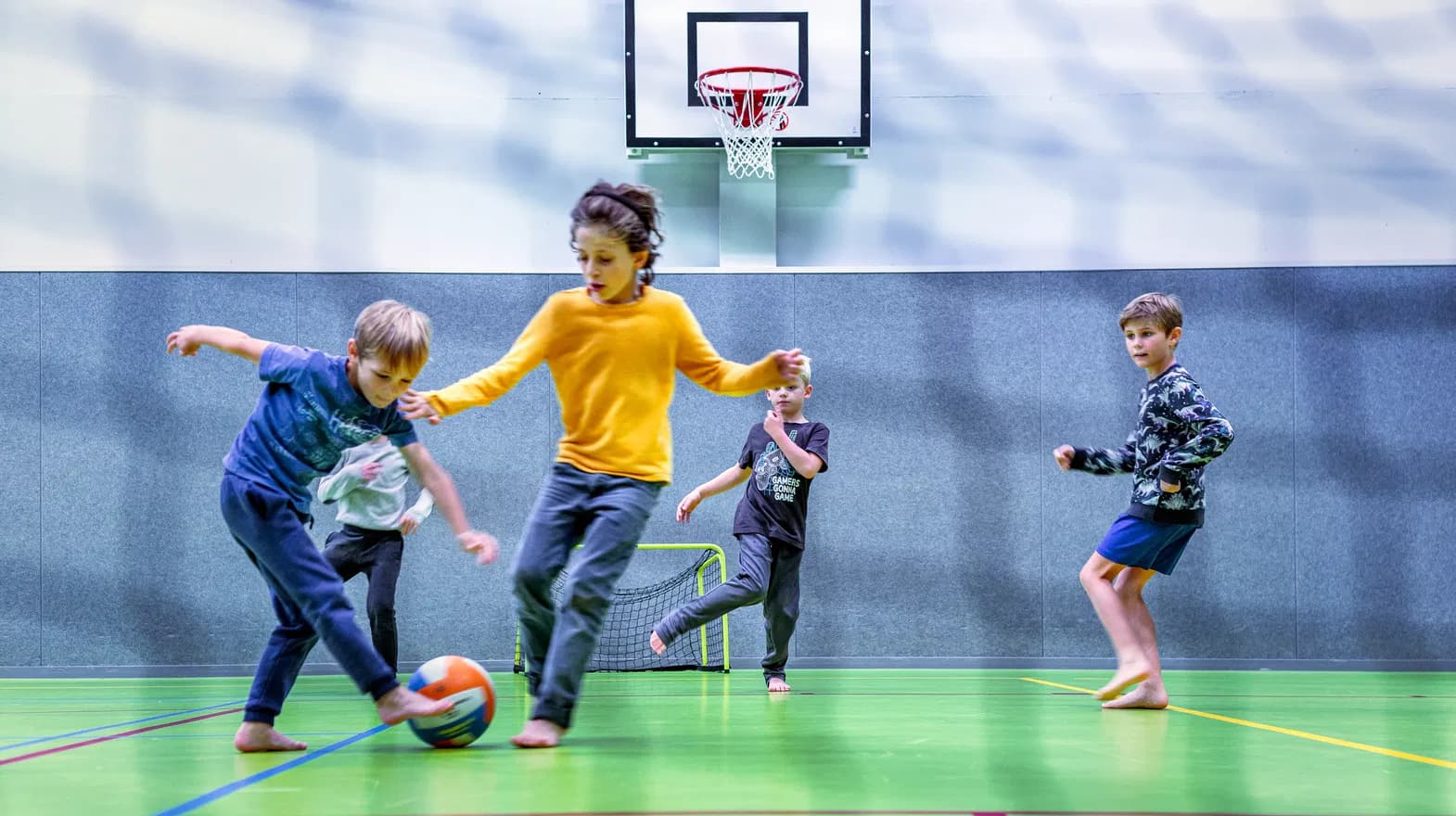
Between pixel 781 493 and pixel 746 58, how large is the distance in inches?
131

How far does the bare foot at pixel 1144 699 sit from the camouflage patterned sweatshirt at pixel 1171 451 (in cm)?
56

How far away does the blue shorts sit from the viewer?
12.5 feet

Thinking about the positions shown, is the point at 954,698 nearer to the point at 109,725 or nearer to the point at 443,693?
the point at 443,693

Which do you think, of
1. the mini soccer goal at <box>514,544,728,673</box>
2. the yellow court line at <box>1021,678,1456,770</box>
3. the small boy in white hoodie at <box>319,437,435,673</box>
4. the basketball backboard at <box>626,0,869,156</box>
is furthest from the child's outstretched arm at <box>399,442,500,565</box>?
the basketball backboard at <box>626,0,869,156</box>

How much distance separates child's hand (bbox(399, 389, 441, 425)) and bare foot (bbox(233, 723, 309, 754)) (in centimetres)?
81

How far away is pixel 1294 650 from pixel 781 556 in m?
3.82

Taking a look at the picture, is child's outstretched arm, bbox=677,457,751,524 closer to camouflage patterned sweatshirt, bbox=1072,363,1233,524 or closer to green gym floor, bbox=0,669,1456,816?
green gym floor, bbox=0,669,1456,816

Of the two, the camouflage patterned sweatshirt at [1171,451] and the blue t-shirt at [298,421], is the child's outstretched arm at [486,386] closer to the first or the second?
the blue t-shirt at [298,421]

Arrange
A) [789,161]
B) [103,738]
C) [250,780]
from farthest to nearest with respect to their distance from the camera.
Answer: [789,161], [103,738], [250,780]

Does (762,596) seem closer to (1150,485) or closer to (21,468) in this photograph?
(1150,485)


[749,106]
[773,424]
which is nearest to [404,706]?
[773,424]

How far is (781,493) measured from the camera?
4.96 m

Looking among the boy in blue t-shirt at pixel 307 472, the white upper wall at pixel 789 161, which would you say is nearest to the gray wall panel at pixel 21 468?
the white upper wall at pixel 789 161

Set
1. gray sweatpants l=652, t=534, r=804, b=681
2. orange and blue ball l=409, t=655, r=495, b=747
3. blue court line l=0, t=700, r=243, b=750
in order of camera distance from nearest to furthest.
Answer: orange and blue ball l=409, t=655, r=495, b=747 < blue court line l=0, t=700, r=243, b=750 < gray sweatpants l=652, t=534, r=804, b=681
